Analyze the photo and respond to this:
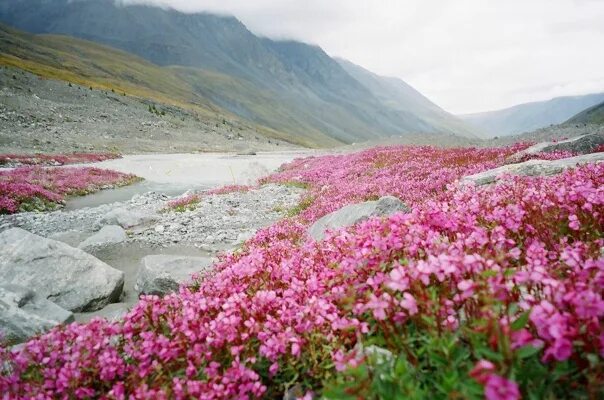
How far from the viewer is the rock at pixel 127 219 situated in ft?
56.9

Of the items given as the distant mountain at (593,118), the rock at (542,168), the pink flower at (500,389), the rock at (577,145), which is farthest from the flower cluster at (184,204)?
the distant mountain at (593,118)

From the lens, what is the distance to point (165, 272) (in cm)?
855

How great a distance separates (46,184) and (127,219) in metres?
16.2

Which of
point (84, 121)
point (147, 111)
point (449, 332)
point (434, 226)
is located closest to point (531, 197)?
point (434, 226)

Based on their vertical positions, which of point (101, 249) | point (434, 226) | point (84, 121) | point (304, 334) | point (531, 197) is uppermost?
point (84, 121)

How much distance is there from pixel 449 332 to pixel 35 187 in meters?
29.9

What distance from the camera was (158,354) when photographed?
156 inches

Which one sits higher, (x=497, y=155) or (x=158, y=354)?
(x=497, y=155)

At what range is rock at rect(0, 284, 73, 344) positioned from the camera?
5.90 m

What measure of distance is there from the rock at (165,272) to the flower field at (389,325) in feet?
10.5

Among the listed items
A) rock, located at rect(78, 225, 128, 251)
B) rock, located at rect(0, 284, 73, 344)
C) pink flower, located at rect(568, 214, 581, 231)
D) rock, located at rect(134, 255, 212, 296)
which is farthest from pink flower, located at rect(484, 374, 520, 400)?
rock, located at rect(78, 225, 128, 251)

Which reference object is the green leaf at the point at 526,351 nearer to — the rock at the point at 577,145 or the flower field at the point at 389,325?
the flower field at the point at 389,325

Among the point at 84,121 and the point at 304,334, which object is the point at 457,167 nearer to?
the point at 304,334

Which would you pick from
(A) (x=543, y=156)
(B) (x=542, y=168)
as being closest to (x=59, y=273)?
(B) (x=542, y=168)
